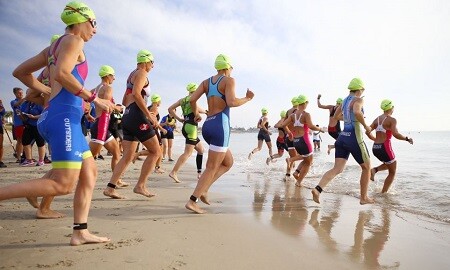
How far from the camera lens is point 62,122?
2.46 metres

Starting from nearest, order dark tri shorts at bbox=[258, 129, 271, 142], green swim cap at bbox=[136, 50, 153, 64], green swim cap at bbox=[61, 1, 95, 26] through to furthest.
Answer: green swim cap at bbox=[61, 1, 95, 26], green swim cap at bbox=[136, 50, 153, 64], dark tri shorts at bbox=[258, 129, 271, 142]

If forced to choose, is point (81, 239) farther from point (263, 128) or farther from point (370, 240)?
point (263, 128)

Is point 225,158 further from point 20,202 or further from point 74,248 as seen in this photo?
point 20,202

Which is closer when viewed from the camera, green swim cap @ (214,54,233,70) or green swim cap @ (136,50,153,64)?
green swim cap @ (214,54,233,70)

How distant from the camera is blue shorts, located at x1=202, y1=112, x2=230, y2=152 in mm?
4094

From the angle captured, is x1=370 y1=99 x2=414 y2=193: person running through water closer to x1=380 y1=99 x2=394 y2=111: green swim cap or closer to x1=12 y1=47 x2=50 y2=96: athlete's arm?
x1=380 y1=99 x2=394 y2=111: green swim cap

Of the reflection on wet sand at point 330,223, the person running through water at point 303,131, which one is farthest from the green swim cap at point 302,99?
the reflection on wet sand at point 330,223

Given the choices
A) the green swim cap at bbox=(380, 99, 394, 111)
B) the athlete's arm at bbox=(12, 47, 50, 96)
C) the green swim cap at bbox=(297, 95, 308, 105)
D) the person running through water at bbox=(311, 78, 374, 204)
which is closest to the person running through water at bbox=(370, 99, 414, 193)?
the green swim cap at bbox=(380, 99, 394, 111)

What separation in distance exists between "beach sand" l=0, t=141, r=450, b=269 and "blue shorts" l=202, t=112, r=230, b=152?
3.14 feet

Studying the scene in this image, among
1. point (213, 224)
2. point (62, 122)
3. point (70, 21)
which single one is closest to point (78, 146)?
point (62, 122)

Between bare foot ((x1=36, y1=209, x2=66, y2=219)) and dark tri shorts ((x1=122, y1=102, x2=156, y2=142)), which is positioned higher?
dark tri shorts ((x1=122, y1=102, x2=156, y2=142))

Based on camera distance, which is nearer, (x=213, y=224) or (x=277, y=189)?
(x=213, y=224)

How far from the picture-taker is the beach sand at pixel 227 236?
243cm

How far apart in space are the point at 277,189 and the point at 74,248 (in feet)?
15.2
